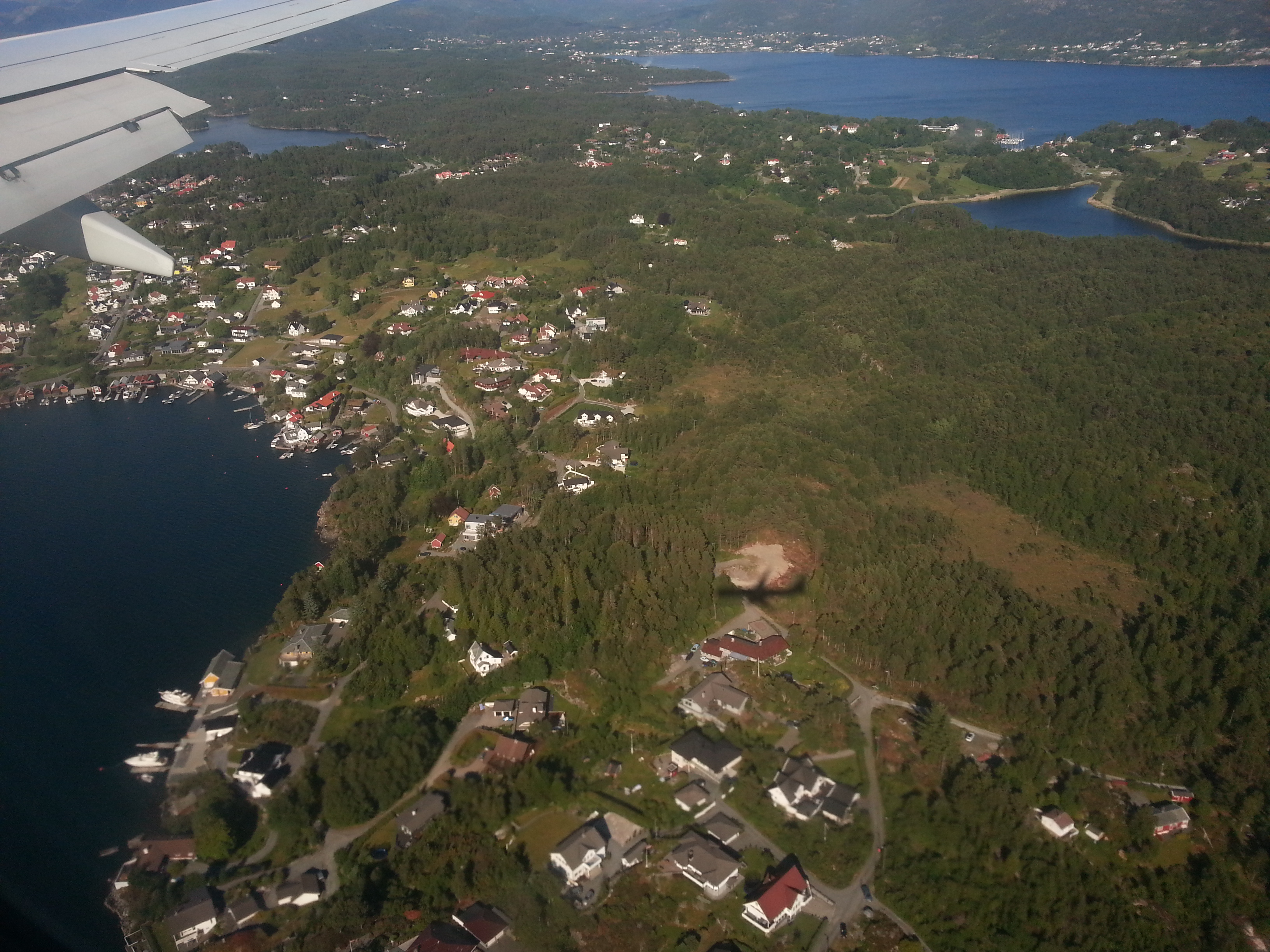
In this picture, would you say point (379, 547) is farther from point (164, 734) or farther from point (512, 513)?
point (164, 734)

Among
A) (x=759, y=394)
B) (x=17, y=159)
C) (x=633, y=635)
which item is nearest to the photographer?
(x=17, y=159)

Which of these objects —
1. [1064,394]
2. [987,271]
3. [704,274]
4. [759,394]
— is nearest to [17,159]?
[759,394]

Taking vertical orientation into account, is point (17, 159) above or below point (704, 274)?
above

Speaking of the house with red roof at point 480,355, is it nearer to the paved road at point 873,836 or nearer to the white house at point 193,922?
the paved road at point 873,836

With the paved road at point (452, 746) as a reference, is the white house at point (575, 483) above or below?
above

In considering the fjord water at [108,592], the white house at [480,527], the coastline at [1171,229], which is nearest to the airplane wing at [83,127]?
the fjord water at [108,592]

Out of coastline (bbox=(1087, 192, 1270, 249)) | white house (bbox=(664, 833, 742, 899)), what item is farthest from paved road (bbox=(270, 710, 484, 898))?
coastline (bbox=(1087, 192, 1270, 249))
